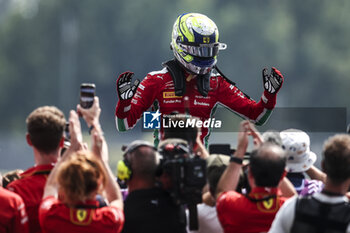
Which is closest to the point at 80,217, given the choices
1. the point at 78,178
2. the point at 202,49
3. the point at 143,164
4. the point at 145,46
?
the point at 78,178

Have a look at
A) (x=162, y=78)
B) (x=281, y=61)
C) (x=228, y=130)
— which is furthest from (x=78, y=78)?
(x=162, y=78)

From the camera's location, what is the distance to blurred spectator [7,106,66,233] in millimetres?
5680

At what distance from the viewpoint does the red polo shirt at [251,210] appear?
18.3 feet

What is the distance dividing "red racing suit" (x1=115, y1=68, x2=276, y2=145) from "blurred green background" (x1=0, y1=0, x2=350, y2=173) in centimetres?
4423

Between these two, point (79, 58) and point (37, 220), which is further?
point (79, 58)

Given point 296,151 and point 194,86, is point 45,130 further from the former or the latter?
point 194,86

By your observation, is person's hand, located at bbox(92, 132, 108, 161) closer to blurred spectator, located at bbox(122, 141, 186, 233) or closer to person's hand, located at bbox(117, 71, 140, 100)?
blurred spectator, located at bbox(122, 141, 186, 233)

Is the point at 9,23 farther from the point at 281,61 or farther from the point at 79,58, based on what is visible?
the point at 281,61

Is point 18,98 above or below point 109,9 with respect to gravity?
below

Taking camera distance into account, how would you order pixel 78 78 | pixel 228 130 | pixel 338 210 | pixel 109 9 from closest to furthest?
pixel 338 210 < pixel 228 130 < pixel 78 78 < pixel 109 9

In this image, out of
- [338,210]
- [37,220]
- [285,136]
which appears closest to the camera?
[338,210]

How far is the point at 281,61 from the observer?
62.1 meters

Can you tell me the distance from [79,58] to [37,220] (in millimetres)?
57489

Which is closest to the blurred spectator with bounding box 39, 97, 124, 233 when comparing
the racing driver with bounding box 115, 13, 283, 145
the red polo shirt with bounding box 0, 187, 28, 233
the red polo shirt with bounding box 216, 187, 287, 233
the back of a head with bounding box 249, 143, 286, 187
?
the red polo shirt with bounding box 0, 187, 28, 233
